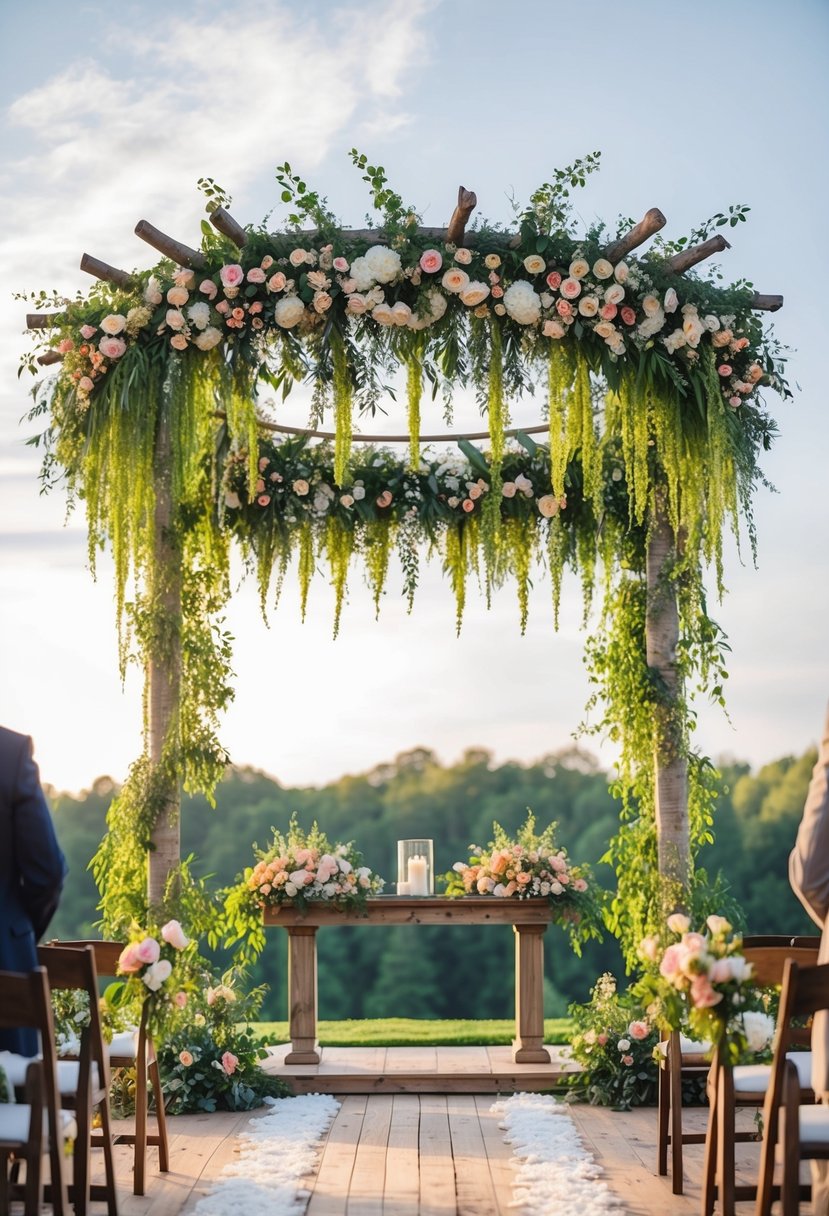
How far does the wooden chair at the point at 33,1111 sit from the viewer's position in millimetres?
2959

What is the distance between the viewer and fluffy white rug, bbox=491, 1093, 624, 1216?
4.29 meters

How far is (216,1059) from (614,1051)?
183cm

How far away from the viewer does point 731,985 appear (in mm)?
3463

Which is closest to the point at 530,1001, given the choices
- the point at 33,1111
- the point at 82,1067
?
the point at 82,1067

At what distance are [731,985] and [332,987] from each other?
14.9 metres

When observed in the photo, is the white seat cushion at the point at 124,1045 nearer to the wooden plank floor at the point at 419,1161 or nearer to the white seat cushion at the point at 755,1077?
the wooden plank floor at the point at 419,1161

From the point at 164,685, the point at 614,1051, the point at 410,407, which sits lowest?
the point at 614,1051

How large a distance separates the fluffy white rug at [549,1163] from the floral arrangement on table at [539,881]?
89 centimetres

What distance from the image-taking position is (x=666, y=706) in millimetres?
6328

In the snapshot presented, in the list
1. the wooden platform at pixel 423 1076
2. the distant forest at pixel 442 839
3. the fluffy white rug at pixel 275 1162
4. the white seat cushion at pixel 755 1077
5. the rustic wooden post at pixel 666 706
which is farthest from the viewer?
the distant forest at pixel 442 839

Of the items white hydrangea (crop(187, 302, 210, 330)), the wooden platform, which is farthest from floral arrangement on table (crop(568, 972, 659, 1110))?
white hydrangea (crop(187, 302, 210, 330))

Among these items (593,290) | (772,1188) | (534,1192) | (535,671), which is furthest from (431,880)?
(535,671)

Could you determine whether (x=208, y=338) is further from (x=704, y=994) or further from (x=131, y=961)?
(x=704, y=994)

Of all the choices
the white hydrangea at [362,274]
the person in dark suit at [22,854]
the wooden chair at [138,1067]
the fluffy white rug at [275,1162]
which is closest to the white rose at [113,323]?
the white hydrangea at [362,274]
